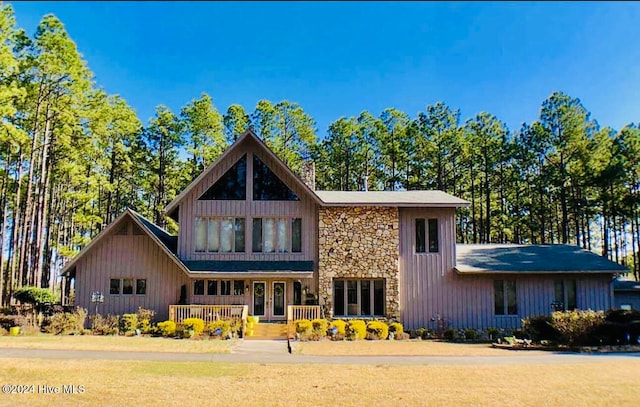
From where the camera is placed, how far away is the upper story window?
24.3 m

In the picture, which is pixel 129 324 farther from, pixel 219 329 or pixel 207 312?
pixel 219 329

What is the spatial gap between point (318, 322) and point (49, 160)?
74.0 ft

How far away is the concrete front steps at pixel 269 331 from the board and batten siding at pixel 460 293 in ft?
18.6

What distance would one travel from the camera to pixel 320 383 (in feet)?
36.9

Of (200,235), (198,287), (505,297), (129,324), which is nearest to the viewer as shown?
(129,324)

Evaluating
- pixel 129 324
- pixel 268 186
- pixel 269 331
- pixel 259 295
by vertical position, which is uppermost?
pixel 268 186

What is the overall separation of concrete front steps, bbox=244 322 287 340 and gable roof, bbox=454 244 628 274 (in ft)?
27.1

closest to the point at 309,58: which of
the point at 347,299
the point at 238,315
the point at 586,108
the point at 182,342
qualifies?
the point at 182,342

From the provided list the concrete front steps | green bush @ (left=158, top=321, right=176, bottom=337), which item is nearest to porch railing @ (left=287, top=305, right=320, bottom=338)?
the concrete front steps

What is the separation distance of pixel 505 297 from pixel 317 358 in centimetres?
1234

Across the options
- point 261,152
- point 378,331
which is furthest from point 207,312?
point 261,152

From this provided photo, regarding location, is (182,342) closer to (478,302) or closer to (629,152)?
(478,302)

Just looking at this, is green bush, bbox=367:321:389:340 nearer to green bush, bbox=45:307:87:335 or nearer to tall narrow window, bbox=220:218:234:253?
tall narrow window, bbox=220:218:234:253

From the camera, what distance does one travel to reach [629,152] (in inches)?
1437
